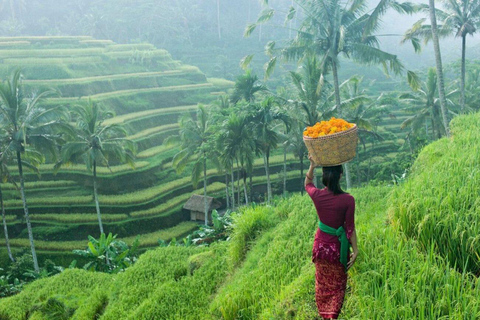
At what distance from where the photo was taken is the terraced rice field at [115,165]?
60.9 feet

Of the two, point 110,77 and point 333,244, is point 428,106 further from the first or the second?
point 110,77

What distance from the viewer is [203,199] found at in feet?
68.1

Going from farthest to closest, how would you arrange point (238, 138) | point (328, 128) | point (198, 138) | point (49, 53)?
1. point (49, 53)
2. point (198, 138)
3. point (238, 138)
4. point (328, 128)

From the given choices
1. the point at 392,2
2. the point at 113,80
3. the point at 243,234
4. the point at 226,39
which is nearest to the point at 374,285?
the point at 243,234

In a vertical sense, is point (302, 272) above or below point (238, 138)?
above

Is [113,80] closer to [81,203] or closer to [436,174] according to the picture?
[81,203]

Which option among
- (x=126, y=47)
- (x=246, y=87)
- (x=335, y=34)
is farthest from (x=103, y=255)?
(x=126, y=47)

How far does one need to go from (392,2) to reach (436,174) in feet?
35.6

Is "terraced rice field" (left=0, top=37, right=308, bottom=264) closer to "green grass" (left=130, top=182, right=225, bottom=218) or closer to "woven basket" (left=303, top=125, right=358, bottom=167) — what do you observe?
"green grass" (left=130, top=182, right=225, bottom=218)

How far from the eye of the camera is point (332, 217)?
10.5ft

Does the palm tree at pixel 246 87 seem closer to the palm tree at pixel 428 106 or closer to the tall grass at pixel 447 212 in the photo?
the palm tree at pixel 428 106

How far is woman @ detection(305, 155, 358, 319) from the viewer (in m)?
3.19

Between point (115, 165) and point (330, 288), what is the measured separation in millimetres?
21087

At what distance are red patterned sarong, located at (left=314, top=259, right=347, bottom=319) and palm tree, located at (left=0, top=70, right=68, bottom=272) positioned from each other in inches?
551
